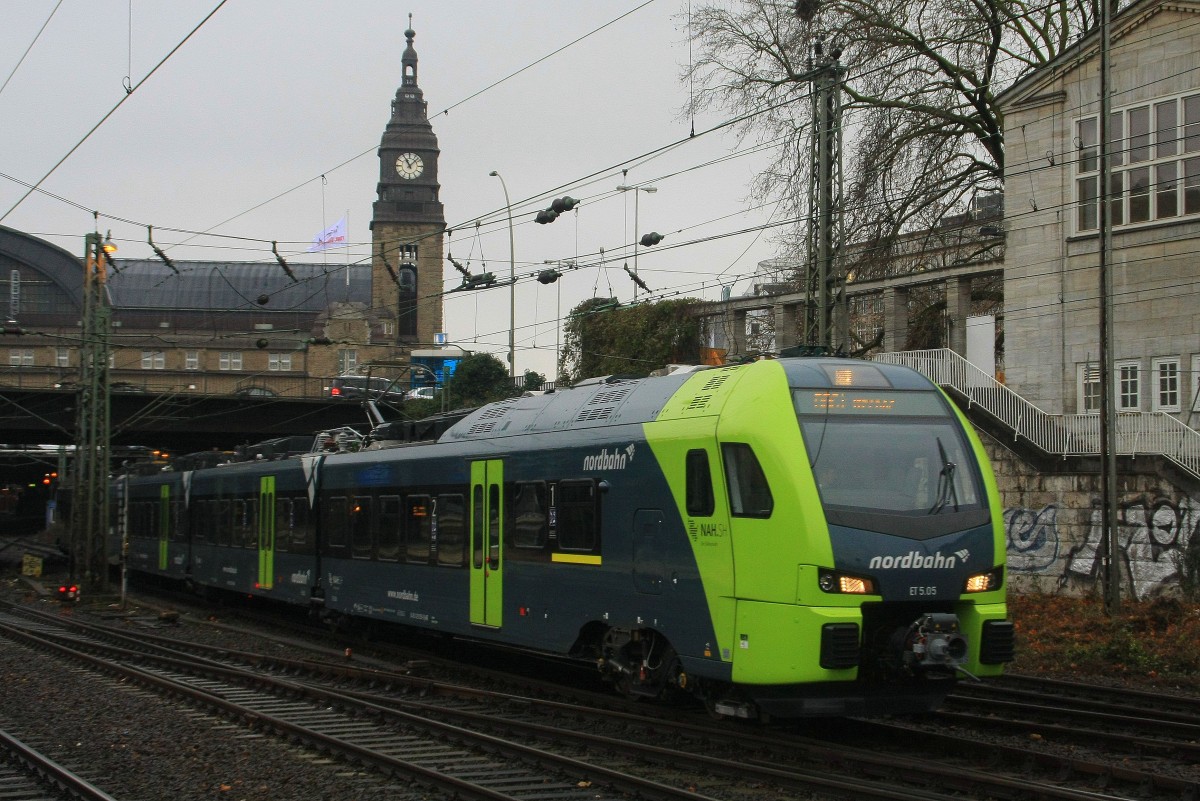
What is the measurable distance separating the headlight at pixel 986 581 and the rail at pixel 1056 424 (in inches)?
357

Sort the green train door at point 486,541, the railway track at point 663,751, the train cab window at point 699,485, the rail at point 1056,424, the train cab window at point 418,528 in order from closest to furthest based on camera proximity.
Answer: the railway track at point 663,751 → the train cab window at point 699,485 → the green train door at point 486,541 → the train cab window at point 418,528 → the rail at point 1056,424

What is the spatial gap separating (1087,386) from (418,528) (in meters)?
14.8

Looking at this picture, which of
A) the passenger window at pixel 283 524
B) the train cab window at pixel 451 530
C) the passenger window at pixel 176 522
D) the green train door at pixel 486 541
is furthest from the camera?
the passenger window at pixel 176 522

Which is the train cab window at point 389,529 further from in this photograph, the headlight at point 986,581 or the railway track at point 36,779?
the headlight at point 986,581

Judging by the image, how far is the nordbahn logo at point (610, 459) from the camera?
1216 centimetres

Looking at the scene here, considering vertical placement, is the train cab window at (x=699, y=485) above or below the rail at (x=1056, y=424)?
below

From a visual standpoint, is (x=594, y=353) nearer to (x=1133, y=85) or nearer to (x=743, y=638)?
(x=1133, y=85)

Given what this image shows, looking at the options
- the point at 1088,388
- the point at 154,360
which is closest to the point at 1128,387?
the point at 1088,388

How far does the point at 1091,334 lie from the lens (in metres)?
25.0

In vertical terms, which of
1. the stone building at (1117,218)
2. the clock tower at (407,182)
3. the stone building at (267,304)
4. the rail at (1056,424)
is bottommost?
the rail at (1056,424)

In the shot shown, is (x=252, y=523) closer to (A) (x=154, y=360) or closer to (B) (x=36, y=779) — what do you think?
(B) (x=36, y=779)

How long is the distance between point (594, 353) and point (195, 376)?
197 ft

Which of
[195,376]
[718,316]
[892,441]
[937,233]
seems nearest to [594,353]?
[718,316]

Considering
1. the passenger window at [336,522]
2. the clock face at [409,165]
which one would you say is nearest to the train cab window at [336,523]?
the passenger window at [336,522]
